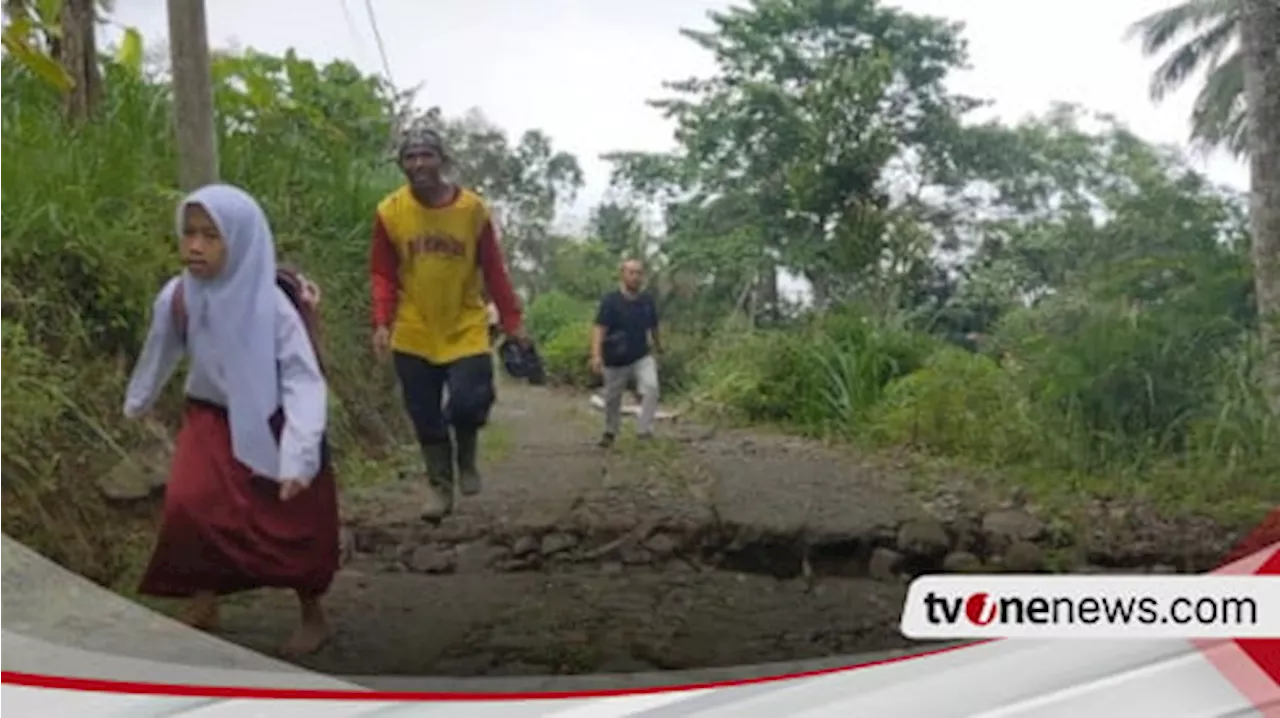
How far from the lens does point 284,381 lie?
2.87 feet

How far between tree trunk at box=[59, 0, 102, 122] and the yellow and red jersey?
0.86ft

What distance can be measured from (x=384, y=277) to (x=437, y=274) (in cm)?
4

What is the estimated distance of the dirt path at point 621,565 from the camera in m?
0.92

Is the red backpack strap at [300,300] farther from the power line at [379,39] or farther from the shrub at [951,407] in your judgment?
the shrub at [951,407]

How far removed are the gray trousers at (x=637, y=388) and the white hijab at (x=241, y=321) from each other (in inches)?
9.4

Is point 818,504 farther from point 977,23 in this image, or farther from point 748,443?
point 977,23

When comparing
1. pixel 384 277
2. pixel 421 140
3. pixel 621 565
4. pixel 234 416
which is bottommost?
pixel 621 565

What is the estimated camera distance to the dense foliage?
2.88ft

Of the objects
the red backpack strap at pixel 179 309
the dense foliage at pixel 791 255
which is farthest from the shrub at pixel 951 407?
the red backpack strap at pixel 179 309

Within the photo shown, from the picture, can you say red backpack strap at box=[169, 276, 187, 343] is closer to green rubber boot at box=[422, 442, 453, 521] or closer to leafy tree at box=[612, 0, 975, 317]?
green rubber boot at box=[422, 442, 453, 521]

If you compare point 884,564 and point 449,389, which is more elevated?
point 449,389

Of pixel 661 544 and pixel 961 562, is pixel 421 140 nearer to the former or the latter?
pixel 661 544

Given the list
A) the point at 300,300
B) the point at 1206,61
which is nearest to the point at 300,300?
the point at 300,300

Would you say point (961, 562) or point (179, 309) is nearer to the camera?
point (179, 309)
